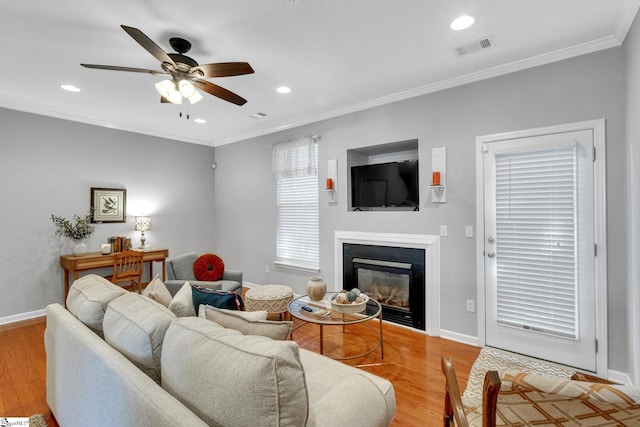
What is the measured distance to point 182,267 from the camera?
3760 mm

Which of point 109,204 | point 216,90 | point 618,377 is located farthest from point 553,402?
point 109,204

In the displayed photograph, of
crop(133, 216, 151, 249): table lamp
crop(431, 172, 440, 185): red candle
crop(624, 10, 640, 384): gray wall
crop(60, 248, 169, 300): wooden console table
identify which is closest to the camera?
crop(624, 10, 640, 384): gray wall

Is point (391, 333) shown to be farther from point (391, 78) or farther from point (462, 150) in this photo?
point (391, 78)

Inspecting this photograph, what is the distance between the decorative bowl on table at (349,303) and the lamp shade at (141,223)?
11.8ft

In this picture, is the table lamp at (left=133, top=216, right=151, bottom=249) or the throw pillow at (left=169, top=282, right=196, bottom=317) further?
the table lamp at (left=133, top=216, right=151, bottom=249)

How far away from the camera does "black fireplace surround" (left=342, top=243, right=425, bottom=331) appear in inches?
133

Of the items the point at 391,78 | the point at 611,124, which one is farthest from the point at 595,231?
the point at 391,78

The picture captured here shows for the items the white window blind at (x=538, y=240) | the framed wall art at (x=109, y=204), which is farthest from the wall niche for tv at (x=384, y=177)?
the framed wall art at (x=109, y=204)

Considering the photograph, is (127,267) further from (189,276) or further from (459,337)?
(459,337)

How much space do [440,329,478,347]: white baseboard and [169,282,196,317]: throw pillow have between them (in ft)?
8.55

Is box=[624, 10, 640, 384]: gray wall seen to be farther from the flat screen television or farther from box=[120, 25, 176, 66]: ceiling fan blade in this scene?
box=[120, 25, 176, 66]: ceiling fan blade

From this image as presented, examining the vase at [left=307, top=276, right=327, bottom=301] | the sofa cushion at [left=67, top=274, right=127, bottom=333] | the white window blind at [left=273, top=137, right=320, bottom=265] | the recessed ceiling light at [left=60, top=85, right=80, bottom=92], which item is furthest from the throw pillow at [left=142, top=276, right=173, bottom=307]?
the recessed ceiling light at [left=60, top=85, right=80, bottom=92]

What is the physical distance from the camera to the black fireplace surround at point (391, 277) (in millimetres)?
3375

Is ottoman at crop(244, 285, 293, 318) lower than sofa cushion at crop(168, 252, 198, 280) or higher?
lower
